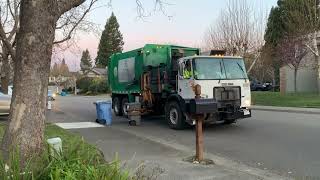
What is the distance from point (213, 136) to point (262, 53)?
30.4 meters

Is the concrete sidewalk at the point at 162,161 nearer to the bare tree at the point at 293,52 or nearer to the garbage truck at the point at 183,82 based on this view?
the garbage truck at the point at 183,82

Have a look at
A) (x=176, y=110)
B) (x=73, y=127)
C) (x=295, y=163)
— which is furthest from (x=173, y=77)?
(x=295, y=163)

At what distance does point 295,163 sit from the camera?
936 cm

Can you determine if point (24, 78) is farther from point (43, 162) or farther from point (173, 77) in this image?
point (173, 77)

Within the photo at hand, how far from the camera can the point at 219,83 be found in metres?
14.9

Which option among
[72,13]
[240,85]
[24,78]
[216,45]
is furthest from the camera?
[216,45]

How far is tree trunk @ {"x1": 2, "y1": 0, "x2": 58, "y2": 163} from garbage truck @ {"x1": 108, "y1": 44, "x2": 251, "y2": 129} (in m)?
7.19

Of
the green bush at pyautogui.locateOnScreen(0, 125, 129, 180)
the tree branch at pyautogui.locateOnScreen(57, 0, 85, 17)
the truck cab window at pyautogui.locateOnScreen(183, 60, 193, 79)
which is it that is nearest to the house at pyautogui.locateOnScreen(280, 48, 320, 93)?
the truck cab window at pyautogui.locateOnScreen(183, 60, 193, 79)

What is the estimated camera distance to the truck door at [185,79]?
49.0 feet

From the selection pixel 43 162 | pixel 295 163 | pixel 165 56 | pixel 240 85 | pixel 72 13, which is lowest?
pixel 295 163

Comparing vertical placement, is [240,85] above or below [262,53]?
below

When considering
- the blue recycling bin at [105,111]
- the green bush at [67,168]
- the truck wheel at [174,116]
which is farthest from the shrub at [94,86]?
the green bush at [67,168]

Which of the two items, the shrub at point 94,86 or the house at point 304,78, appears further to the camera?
the shrub at point 94,86

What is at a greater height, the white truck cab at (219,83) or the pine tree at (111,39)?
the pine tree at (111,39)
